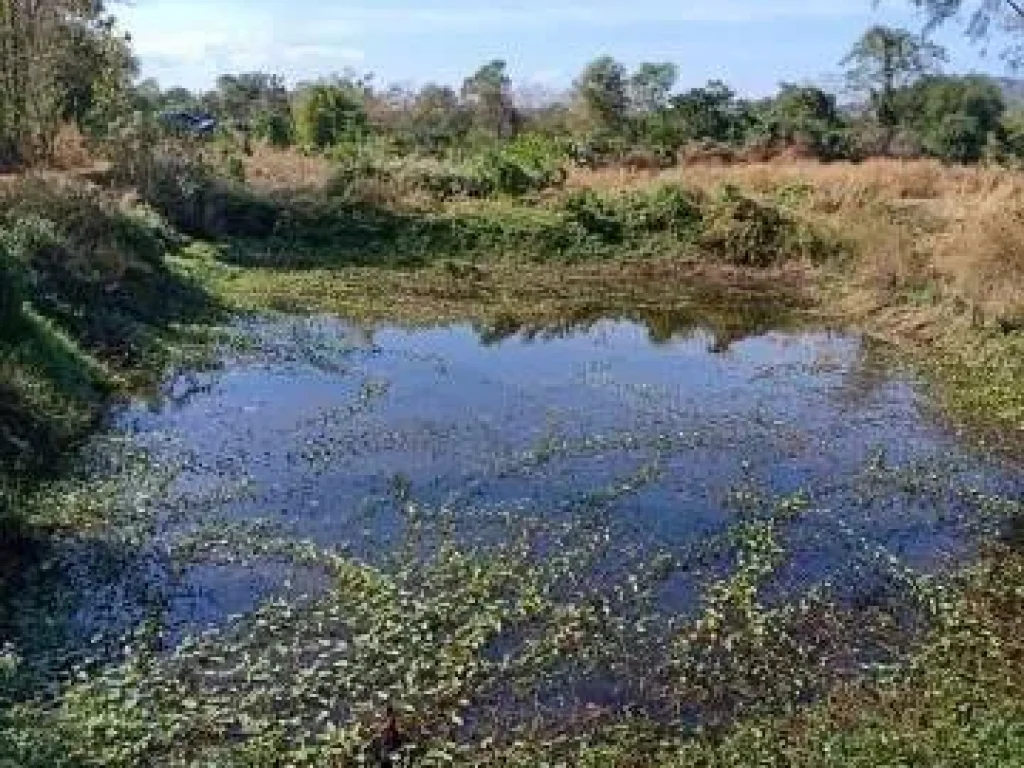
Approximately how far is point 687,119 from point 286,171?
2202cm

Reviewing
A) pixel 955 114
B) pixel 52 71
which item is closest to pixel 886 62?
pixel 955 114

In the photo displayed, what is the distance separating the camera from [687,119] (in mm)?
60219

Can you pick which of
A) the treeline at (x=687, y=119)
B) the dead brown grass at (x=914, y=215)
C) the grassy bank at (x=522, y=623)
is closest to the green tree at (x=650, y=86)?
the treeline at (x=687, y=119)

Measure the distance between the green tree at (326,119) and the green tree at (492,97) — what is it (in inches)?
615

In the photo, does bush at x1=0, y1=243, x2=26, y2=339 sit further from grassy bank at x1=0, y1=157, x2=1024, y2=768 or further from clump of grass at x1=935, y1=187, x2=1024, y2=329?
clump of grass at x1=935, y1=187, x2=1024, y2=329

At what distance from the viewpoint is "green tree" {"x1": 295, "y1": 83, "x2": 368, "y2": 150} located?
183ft

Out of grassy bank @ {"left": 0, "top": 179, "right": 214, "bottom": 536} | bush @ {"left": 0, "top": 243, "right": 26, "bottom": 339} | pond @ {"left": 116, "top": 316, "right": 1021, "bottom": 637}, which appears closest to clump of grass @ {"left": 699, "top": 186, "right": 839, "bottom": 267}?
pond @ {"left": 116, "top": 316, "right": 1021, "bottom": 637}

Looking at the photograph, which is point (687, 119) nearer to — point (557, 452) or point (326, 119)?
point (326, 119)

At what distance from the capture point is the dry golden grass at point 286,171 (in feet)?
143

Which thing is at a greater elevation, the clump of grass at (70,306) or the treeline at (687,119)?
the treeline at (687,119)

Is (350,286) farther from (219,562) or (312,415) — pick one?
(219,562)

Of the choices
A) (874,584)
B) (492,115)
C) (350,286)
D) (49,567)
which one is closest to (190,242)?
(350,286)

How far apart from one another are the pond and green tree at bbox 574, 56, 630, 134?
39.2 metres

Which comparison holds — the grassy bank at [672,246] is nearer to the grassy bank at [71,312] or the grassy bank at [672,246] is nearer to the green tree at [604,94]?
the grassy bank at [71,312]
